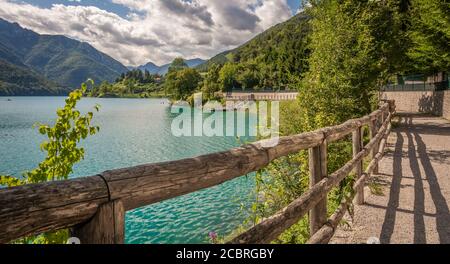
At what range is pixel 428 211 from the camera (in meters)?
6.21

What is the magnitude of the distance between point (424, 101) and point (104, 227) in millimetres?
35736

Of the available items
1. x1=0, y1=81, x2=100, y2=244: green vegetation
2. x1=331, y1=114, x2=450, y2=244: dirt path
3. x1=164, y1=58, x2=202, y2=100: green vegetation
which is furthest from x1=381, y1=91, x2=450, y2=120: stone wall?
x1=164, y1=58, x2=202, y2=100: green vegetation

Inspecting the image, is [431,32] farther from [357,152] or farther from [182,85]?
[182,85]

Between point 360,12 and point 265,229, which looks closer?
point 265,229

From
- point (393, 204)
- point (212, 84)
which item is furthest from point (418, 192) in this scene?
point (212, 84)

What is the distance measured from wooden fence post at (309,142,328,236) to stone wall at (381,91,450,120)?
2466 cm

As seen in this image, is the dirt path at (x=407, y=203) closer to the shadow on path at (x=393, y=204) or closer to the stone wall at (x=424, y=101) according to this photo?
the shadow on path at (x=393, y=204)

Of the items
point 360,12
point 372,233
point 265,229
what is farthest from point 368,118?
point 360,12

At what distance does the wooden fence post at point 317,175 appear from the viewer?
4.27 meters

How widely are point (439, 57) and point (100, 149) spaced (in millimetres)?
27193

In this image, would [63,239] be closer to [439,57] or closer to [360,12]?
[360,12]

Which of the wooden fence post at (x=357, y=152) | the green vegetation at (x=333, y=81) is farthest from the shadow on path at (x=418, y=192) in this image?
the green vegetation at (x=333, y=81)

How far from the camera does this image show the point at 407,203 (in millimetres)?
6711

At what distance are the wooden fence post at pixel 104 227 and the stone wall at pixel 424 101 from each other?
1098 inches
